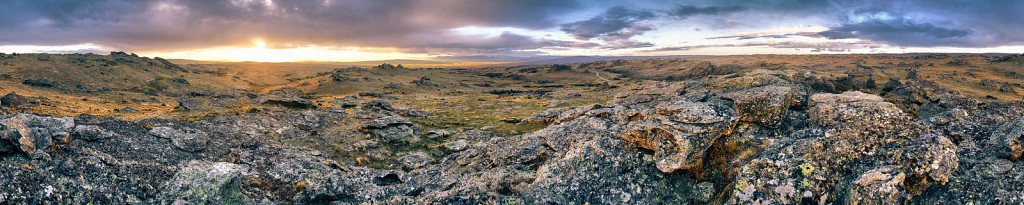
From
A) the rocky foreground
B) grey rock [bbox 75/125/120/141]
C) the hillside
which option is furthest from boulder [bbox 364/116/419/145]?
grey rock [bbox 75/125/120/141]

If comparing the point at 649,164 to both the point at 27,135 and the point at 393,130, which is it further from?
the point at 393,130

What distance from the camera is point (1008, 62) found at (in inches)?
5763

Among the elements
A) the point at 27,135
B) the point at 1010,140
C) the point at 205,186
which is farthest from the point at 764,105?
the point at 27,135

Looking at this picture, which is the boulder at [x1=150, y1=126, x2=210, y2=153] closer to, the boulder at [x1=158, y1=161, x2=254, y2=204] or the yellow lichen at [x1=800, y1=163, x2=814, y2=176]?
the boulder at [x1=158, y1=161, x2=254, y2=204]

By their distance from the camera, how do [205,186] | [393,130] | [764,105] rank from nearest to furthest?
[205,186] → [764,105] → [393,130]

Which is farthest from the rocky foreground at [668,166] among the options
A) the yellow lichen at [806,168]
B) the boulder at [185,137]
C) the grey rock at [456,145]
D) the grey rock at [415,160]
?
the grey rock at [456,145]

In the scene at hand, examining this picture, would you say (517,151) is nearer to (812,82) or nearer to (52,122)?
(52,122)

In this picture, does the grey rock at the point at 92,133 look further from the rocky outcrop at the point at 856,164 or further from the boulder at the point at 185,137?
the rocky outcrop at the point at 856,164

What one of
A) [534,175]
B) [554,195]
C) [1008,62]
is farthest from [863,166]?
[1008,62]

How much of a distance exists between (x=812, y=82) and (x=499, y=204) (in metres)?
30.7

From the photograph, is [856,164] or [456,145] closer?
[856,164]

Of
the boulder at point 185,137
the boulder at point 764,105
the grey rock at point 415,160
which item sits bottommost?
the grey rock at point 415,160

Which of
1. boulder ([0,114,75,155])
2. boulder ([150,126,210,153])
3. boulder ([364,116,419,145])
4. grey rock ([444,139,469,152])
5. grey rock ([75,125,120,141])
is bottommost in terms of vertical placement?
grey rock ([444,139,469,152])

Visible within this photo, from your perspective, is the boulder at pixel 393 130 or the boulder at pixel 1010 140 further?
the boulder at pixel 393 130
